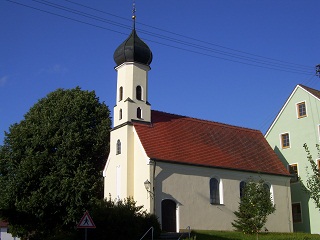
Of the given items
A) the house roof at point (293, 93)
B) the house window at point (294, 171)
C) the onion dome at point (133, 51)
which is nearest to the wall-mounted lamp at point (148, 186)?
the onion dome at point (133, 51)

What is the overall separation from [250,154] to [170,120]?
7.10 meters

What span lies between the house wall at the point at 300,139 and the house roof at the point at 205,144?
68.8 inches

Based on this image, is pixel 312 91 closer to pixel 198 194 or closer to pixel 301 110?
pixel 301 110

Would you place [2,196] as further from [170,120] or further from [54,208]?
[170,120]

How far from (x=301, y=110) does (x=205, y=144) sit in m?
9.92

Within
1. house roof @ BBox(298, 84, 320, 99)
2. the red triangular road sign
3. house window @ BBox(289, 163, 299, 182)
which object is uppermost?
house roof @ BBox(298, 84, 320, 99)

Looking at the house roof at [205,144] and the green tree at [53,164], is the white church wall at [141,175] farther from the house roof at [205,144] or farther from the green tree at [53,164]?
the green tree at [53,164]

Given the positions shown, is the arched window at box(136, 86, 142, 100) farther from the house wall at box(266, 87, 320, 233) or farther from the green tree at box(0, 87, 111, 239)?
the house wall at box(266, 87, 320, 233)

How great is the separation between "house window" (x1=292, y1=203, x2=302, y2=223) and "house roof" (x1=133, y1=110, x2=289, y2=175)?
3.40 m

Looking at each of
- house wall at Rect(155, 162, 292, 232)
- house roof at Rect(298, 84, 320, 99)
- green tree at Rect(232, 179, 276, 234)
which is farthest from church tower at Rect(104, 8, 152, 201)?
house roof at Rect(298, 84, 320, 99)

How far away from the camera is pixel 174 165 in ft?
98.6

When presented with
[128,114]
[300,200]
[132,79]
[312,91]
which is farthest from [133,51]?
[300,200]

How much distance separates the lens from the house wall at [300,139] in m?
36.5

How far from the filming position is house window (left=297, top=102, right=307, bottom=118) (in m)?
37.9
